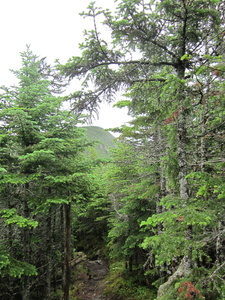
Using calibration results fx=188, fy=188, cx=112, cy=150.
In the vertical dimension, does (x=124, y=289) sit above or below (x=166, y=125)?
below

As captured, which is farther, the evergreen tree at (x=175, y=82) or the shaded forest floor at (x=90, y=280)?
the shaded forest floor at (x=90, y=280)

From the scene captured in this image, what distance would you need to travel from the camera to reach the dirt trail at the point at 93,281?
1442cm

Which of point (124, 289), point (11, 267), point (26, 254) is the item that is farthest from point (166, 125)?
point (124, 289)

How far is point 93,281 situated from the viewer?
56.0 ft

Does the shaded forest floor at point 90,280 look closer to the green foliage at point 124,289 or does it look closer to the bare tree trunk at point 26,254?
the green foliage at point 124,289

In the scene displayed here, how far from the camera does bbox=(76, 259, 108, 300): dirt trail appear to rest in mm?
14421

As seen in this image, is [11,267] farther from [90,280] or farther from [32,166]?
[90,280]

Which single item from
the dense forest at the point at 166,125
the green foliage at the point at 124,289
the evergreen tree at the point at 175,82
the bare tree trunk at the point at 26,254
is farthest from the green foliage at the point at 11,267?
the green foliage at the point at 124,289

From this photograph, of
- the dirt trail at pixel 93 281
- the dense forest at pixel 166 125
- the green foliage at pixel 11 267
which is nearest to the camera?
the dense forest at pixel 166 125

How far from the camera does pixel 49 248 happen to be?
12648 millimetres

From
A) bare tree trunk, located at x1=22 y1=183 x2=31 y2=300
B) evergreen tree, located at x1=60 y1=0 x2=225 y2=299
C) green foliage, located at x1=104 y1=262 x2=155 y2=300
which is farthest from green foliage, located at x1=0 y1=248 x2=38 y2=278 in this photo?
green foliage, located at x1=104 y1=262 x2=155 y2=300

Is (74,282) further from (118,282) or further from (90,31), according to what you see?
(90,31)

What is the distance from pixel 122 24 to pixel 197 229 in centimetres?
623

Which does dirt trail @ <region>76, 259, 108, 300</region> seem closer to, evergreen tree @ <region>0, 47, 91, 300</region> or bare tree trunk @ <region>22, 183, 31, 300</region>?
evergreen tree @ <region>0, 47, 91, 300</region>
